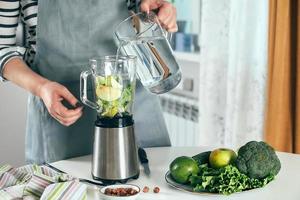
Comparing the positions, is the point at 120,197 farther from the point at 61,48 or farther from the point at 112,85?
the point at 61,48

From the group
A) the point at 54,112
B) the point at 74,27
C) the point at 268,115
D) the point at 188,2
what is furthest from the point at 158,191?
the point at 188,2

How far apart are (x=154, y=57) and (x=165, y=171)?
28cm

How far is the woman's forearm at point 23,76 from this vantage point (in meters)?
1.29

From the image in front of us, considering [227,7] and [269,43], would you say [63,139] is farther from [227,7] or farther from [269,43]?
[227,7]

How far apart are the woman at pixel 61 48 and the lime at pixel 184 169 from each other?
33 cm

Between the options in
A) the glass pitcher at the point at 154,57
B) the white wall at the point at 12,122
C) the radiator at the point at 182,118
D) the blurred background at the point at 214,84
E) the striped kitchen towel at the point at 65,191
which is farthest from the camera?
the radiator at the point at 182,118

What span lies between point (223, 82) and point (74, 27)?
102 centimetres

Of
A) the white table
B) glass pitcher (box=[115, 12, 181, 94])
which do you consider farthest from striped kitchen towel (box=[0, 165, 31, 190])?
glass pitcher (box=[115, 12, 181, 94])

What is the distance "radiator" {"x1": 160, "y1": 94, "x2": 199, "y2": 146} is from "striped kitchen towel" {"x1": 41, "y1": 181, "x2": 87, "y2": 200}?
1.54m

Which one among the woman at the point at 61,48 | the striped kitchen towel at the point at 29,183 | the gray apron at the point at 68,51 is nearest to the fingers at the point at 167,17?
the woman at the point at 61,48

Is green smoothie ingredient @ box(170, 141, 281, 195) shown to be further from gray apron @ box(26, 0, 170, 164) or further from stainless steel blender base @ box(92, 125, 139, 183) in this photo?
gray apron @ box(26, 0, 170, 164)

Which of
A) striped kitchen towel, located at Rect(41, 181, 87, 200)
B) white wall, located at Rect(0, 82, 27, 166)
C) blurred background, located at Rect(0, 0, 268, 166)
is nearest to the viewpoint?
striped kitchen towel, located at Rect(41, 181, 87, 200)

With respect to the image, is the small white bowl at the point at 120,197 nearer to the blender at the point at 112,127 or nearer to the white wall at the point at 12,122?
the blender at the point at 112,127

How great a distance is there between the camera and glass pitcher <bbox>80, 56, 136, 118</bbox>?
1.17m
